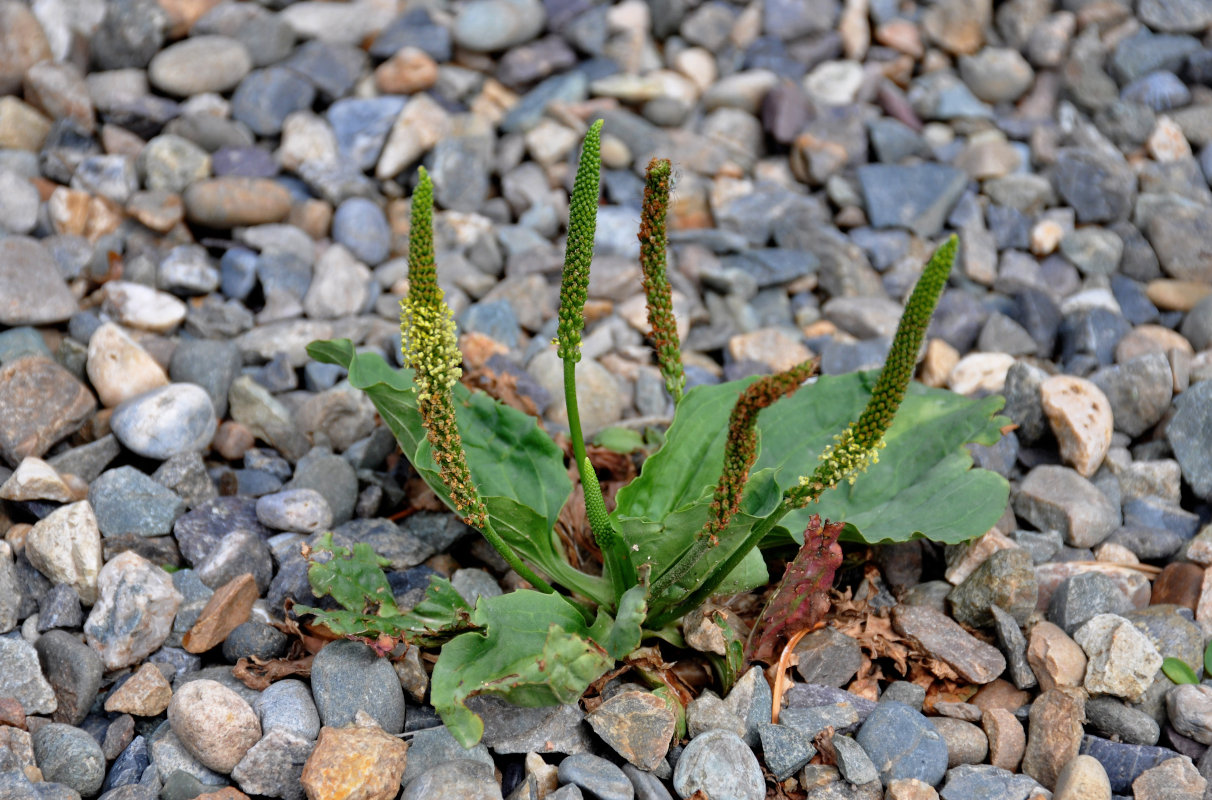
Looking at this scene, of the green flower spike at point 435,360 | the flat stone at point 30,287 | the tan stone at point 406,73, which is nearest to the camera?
the green flower spike at point 435,360

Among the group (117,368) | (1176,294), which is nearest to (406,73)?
(117,368)

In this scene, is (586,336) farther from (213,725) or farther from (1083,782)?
(1083,782)

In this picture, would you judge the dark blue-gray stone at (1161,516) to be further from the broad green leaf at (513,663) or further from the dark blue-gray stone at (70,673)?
Result: the dark blue-gray stone at (70,673)

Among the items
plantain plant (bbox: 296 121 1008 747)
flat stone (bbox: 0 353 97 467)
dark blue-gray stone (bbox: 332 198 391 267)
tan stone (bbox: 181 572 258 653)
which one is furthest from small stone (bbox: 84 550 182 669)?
dark blue-gray stone (bbox: 332 198 391 267)

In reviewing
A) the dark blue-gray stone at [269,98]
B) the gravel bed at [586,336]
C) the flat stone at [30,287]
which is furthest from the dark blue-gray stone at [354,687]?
the dark blue-gray stone at [269,98]

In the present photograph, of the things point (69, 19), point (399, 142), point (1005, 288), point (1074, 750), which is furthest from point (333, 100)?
point (1074, 750)

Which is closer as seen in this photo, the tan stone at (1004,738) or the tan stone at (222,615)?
the tan stone at (1004,738)
